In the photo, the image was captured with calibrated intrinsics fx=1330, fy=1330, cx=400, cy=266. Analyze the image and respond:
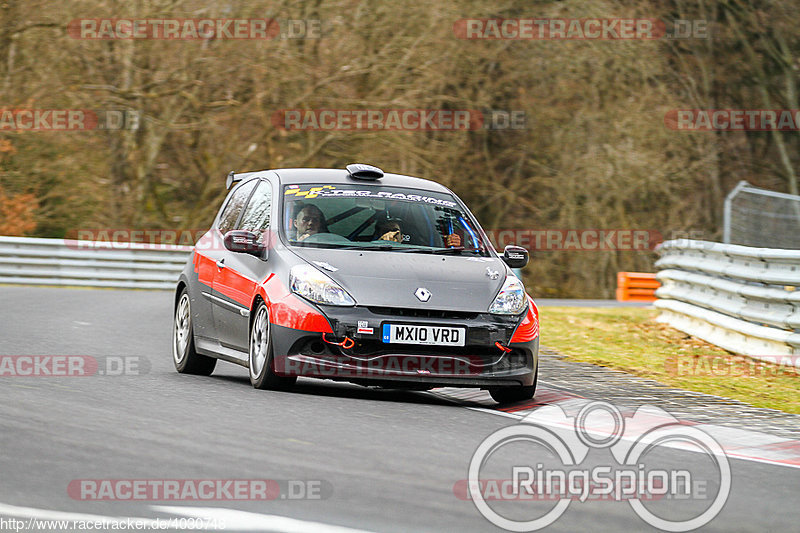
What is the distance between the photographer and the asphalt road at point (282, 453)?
207 inches

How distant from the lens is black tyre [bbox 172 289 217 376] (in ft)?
34.6

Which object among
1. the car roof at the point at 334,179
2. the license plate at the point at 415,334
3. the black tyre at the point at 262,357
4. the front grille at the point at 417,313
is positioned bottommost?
the black tyre at the point at 262,357

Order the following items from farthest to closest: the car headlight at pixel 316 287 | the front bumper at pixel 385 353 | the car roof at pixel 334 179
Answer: the car roof at pixel 334 179, the car headlight at pixel 316 287, the front bumper at pixel 385 353

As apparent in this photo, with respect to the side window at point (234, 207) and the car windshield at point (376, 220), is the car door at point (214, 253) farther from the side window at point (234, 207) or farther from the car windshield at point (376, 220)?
the car windshield at point (376, 220)

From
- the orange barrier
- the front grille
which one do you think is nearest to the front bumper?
the front grille

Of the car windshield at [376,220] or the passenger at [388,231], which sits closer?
the car windshield at [376,220]

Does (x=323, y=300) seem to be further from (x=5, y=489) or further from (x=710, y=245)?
(x=710, y=245)

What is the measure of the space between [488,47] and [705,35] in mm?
6964

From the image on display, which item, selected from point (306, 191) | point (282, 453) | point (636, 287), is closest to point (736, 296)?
point (306, 191)

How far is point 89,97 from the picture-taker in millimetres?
30922

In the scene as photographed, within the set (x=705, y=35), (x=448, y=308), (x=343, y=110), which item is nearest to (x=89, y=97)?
(x=343, y=110)

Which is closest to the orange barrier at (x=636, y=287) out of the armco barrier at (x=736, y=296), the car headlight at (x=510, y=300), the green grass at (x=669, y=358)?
the green grass at (x=669, y=358)

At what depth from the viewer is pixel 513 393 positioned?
29.7 ft

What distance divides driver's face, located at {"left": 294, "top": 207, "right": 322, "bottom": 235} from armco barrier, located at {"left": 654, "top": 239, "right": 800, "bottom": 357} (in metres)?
4.99
